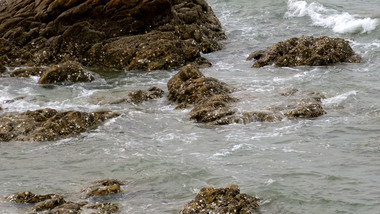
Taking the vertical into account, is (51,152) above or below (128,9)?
below

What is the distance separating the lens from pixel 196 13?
21891 millimetres

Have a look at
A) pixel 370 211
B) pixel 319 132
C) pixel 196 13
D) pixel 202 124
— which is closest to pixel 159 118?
pixel 202 124

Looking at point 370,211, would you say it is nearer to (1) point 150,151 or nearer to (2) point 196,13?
(1) point 150,151

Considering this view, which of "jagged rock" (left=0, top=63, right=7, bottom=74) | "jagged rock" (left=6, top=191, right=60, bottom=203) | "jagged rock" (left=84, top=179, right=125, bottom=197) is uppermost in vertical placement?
"jagged rock" (left=0, top=63, right=7, bottom=74)

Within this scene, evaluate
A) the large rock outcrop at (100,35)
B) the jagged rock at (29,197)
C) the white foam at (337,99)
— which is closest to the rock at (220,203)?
the jagged rock at (29,197)

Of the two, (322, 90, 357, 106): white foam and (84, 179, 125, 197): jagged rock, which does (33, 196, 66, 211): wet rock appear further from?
(322, 90, 357, 106): white foam

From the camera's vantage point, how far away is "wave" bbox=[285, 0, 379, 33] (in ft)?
73.7

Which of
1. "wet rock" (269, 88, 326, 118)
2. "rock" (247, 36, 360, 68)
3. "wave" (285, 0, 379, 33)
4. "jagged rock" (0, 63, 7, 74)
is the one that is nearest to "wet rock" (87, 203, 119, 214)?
"wet rock" (269, 88, 326, 118)

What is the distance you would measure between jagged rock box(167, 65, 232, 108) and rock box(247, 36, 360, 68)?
134 inches

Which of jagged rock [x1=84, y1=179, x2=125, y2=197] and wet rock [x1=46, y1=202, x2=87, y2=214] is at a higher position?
wet rock [x1=46, y1=202, x2=87, y2=214]

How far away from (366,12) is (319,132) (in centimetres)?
1393

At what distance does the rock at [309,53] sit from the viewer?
18359 mm

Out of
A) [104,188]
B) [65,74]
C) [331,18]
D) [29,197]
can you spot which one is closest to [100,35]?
[65,74]

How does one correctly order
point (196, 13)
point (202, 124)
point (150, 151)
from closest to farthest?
1. point (150, 151)
2. point (202, 124)
3. point (196, 13)
